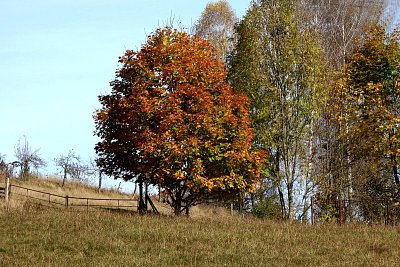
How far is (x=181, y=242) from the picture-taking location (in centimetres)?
1559

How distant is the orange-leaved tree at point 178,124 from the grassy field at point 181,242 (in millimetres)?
4584

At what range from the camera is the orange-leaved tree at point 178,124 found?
949 inches

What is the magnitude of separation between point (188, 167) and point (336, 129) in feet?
31.4

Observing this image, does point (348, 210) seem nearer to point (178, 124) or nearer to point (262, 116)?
point (262, 116)

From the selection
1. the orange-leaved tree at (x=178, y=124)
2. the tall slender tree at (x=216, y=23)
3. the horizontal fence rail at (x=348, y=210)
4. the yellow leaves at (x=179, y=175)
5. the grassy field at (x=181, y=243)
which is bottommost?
the grassy field at (x=181, y=243)

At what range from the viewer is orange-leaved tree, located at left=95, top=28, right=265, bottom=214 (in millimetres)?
24094

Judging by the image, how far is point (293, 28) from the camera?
1121 inches

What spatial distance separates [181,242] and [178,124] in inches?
363

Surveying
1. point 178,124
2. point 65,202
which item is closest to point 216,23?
point 65,202

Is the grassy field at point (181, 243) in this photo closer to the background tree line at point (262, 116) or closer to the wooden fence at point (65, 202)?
the background tree line at point (262, 116)

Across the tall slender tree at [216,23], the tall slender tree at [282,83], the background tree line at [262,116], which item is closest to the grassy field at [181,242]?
the background tree line at [262,116]

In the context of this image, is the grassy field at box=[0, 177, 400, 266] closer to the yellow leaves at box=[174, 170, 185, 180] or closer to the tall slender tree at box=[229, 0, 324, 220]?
the yellow leaves at box=[174, 170, 185, 180]

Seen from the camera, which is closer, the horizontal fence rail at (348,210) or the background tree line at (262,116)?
the background tree line at (262,116)

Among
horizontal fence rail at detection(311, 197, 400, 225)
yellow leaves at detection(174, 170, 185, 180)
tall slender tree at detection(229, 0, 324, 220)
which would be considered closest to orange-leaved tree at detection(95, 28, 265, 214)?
yellow leaves at detection(174, 170, 185, 180)
